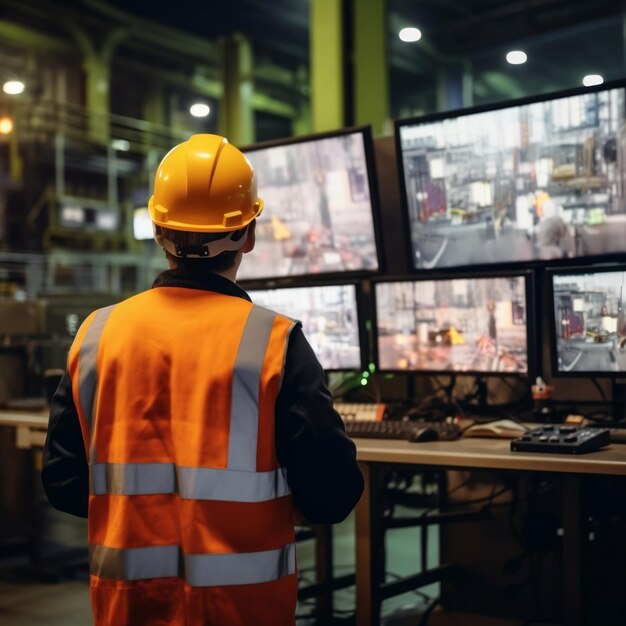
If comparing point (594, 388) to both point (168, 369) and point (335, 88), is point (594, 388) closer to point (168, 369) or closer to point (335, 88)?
point (168, 369)

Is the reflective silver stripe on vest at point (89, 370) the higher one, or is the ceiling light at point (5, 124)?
the ceiling light at point (5, 124)

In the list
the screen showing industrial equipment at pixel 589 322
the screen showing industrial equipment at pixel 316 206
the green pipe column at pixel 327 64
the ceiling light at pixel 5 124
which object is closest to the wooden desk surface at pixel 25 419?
the screen showing industrial equipment at pixel 316 206

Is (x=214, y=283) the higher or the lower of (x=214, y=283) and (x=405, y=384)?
the higher

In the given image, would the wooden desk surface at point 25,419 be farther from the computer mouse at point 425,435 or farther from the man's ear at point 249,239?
the man's ear at point 249,239

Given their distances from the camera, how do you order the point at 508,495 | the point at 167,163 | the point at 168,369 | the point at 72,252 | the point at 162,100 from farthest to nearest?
the point at 162,100 → the point at 72,252 → the point at 508,495 → the point at 167,163 → the point at 168,369

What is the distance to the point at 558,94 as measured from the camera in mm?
2410

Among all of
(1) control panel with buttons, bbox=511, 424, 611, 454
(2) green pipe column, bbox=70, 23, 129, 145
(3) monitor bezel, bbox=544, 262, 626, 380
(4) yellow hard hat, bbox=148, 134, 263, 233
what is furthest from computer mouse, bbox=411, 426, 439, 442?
(2) green pipe column, bbox=70, 23, 129, 145

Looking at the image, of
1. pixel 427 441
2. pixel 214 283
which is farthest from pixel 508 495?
pixel 214 283

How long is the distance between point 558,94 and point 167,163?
1.35 metres

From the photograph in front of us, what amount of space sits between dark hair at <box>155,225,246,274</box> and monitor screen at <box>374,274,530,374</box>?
48.2 inches

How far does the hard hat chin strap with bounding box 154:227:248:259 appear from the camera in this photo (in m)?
1.44

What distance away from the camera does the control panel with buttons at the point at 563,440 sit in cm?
202

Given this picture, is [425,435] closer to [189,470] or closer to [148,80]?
[189,470]

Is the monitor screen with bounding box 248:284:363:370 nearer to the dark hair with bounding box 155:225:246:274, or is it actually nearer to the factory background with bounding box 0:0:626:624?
the dark hair with bounding box 155:225:246:274
